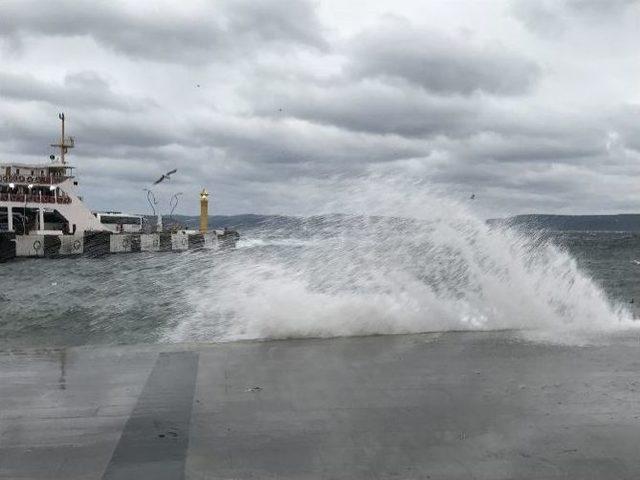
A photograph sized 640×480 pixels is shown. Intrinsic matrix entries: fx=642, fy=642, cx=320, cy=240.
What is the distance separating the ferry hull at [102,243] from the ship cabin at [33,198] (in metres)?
1.83

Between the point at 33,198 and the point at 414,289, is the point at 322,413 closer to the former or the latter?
the point at 414,289

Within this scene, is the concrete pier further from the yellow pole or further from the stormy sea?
the yellow pole

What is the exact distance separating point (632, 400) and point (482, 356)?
2038 millimetres

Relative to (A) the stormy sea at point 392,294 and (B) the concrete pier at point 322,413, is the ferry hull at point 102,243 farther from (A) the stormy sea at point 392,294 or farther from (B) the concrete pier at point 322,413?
(B) the concrete pier at point 322,413

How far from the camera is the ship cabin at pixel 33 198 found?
49.3m

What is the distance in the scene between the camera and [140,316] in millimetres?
17578

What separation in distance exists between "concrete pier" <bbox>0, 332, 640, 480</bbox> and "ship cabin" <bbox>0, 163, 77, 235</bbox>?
45.8 meters

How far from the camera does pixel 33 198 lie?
163 ft

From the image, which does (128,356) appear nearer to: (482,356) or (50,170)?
(482,356)

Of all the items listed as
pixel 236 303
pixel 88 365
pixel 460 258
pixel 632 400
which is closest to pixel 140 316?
pixel 236 303

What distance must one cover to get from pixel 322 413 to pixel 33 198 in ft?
164

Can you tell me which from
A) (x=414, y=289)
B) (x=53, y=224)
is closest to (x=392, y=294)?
(x=414, y=289)

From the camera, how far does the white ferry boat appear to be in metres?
47.8

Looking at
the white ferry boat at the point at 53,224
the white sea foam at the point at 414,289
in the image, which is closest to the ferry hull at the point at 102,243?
the white ferry boat at the point at 53,224
